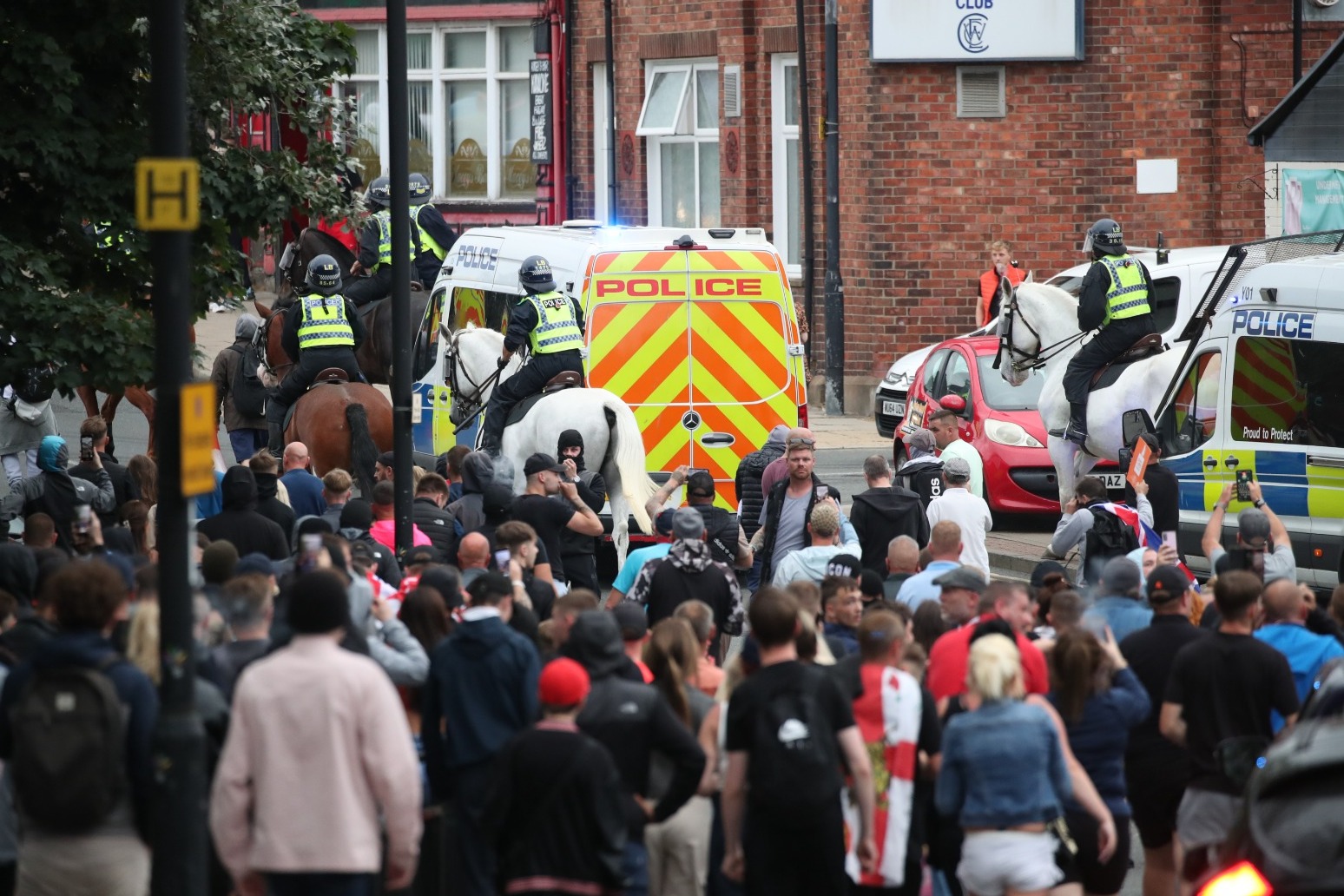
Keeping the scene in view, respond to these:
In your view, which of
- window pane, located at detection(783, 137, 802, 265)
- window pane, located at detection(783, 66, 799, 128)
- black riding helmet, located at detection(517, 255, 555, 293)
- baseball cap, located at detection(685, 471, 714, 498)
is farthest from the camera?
window pane, located at detection(783, 137, 802, 265)

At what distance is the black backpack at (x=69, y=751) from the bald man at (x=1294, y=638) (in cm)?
458

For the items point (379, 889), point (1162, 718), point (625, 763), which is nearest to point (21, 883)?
point (379, 889)

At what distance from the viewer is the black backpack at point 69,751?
6703 millimetres

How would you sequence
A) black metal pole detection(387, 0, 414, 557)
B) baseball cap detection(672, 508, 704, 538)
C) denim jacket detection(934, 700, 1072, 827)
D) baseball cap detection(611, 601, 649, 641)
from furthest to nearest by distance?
black metal pole detection(387, 0, 414, 557), baseball cap detection(672, 508, 704, 538), baseball cap detection(611, 601, 649, 641), denim jacket detection(934, 700, 1072, 827)

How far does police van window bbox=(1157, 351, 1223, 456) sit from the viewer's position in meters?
15.1

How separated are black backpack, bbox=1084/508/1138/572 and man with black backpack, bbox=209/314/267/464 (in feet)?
25.7

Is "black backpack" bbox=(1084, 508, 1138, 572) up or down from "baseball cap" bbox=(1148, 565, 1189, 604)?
down

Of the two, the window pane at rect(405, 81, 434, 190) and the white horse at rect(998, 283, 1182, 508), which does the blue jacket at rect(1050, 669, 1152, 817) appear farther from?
the window pane at rect(405, 81, 434, 190)

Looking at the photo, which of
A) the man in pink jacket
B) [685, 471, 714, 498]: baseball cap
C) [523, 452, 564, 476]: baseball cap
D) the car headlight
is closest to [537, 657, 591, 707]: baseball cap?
the man in pink jacket

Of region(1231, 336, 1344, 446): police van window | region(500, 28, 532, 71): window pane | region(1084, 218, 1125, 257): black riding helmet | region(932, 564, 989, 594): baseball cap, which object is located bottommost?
region(932, 564, 989, 594): baseball cap

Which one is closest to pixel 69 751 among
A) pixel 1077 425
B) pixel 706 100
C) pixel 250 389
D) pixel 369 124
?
pixel 1077 425

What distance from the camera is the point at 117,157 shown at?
39.2 feet

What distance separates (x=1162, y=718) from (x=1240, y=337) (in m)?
7.02

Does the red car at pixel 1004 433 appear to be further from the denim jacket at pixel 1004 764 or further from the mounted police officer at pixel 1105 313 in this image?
the denim jacket at pixel 1004 764
